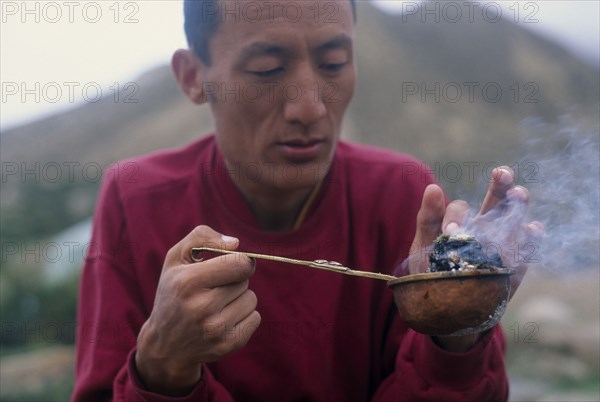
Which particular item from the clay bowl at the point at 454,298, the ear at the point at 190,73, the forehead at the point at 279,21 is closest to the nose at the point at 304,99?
the forehead at the point at 279,21

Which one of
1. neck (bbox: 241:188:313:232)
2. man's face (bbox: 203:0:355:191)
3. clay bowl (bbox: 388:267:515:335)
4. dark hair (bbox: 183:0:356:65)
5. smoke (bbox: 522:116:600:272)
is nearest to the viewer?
clay bowl (bbox: 388:267:515:335)

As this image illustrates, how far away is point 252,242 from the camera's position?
2900mm

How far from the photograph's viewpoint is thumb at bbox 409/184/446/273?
2.30 metres

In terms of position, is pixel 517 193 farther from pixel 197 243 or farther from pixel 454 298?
pixel 197 243

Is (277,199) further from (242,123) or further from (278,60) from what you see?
(278,60)

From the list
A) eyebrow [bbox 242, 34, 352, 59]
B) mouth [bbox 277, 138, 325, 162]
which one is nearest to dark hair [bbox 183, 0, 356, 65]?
eyebrow [bbox 242, 34, 352, 59]

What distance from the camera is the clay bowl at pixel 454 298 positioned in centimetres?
Answer: 194

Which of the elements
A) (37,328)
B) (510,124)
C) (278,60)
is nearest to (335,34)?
(278,60)

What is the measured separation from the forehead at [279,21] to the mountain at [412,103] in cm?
918

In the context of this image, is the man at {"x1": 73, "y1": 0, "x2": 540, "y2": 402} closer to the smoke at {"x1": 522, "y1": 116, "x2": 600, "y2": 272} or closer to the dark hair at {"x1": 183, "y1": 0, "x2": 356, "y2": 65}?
the dark hair at {"x1": 183, "y1": 0, "x2": 356, "y2": 65}

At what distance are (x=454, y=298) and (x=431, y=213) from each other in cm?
43

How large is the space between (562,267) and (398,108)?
45.6 ft

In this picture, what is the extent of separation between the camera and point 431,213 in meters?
2.31

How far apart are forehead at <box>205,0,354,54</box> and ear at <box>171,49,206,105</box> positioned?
286mm
